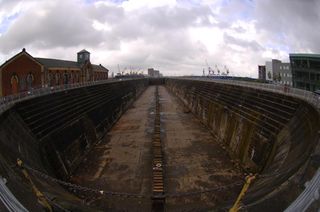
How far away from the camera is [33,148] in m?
14.8

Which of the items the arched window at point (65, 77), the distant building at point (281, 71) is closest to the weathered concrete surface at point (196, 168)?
the arched window at point (65, 77)

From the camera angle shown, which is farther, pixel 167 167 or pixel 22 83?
pixel 22 83

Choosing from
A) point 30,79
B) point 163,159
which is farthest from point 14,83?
point 163,159

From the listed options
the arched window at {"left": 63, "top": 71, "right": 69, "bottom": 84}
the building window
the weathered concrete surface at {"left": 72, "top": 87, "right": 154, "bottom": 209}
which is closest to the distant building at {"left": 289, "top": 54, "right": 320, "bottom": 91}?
the weathered concrete surface at {"left": 72, "top": 87, "right": 154, "bottom": 209}

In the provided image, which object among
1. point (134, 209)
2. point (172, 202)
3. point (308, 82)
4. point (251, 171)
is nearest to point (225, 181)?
point (251, 171)

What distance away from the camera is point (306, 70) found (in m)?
67.2

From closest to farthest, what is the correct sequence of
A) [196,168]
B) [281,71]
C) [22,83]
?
[196,168], [22,83], [281,71]

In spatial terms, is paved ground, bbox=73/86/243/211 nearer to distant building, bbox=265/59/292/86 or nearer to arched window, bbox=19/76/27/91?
arched window, bbox=19/76/27/91

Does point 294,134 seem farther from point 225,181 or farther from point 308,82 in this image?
point 308,82

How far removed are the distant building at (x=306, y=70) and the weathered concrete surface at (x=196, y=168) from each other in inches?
1713

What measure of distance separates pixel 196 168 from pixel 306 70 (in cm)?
5796

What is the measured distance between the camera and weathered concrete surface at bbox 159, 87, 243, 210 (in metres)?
15.1

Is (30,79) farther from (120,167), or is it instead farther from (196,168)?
(196,168)

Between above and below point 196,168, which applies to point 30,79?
above
